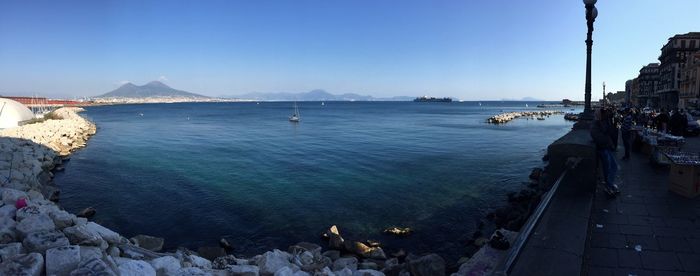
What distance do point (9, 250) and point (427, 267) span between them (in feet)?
22.9

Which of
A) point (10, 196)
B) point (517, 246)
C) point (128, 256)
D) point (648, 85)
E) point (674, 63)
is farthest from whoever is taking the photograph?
point (648, 85)

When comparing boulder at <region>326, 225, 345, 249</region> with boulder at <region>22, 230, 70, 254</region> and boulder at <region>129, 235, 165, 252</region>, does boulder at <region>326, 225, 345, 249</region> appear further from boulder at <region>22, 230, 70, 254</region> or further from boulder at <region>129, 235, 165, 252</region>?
boulder at <region>22, 230, 70, 254</region>

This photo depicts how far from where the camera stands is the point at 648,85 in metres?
105

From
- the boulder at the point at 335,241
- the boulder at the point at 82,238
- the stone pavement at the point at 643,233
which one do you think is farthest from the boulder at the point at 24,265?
the stone pavement at the point at 643,233

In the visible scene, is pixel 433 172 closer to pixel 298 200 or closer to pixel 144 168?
pixel 298 200

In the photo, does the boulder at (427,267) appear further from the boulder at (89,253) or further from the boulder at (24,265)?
the boulder at (24,265)

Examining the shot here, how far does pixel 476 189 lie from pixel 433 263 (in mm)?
9191

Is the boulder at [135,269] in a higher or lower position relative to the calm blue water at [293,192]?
higher

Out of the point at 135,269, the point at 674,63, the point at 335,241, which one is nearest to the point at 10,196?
the point at 135,269

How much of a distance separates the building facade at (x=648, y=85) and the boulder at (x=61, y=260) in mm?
112969

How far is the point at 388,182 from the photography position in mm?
18031

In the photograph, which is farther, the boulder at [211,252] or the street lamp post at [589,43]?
the street lamp post at [589,43]

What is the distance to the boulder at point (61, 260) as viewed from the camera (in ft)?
16.4

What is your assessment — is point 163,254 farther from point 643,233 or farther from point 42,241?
point 643,233
